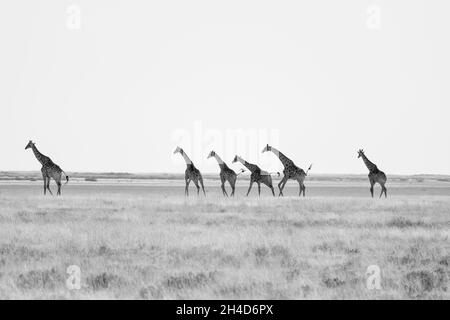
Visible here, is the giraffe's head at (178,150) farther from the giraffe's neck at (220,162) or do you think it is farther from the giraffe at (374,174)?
the giraffe at (374,174)

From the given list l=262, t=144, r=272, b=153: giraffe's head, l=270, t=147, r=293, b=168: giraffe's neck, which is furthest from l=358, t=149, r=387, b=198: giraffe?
l=262, t=144, r=272, b=153: giraffe's head

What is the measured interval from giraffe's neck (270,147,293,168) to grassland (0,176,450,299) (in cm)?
1228

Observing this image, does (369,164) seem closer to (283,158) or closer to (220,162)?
(283,158)

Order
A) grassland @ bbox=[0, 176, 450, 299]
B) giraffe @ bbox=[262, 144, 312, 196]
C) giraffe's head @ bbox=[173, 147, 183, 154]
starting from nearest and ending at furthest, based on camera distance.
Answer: grassland @ bbox=[0, 176, 450, 299] < giraffe @ bbox=[262, 144, 312, 196] < giraffe's head @ bbox=[173, 147, 183, 154]

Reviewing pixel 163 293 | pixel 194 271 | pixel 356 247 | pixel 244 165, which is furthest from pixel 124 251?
pixel 244 165

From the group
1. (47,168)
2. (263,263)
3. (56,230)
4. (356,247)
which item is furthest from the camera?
(47,168)

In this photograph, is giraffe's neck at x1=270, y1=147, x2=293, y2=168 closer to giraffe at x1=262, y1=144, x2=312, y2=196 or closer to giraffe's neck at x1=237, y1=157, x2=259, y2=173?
giraffe at x1=262, y1=144, x2=312, y2=196

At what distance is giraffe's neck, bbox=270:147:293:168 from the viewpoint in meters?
34.2

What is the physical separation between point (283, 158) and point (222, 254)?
73.2ft

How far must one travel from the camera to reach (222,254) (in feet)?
40.9
